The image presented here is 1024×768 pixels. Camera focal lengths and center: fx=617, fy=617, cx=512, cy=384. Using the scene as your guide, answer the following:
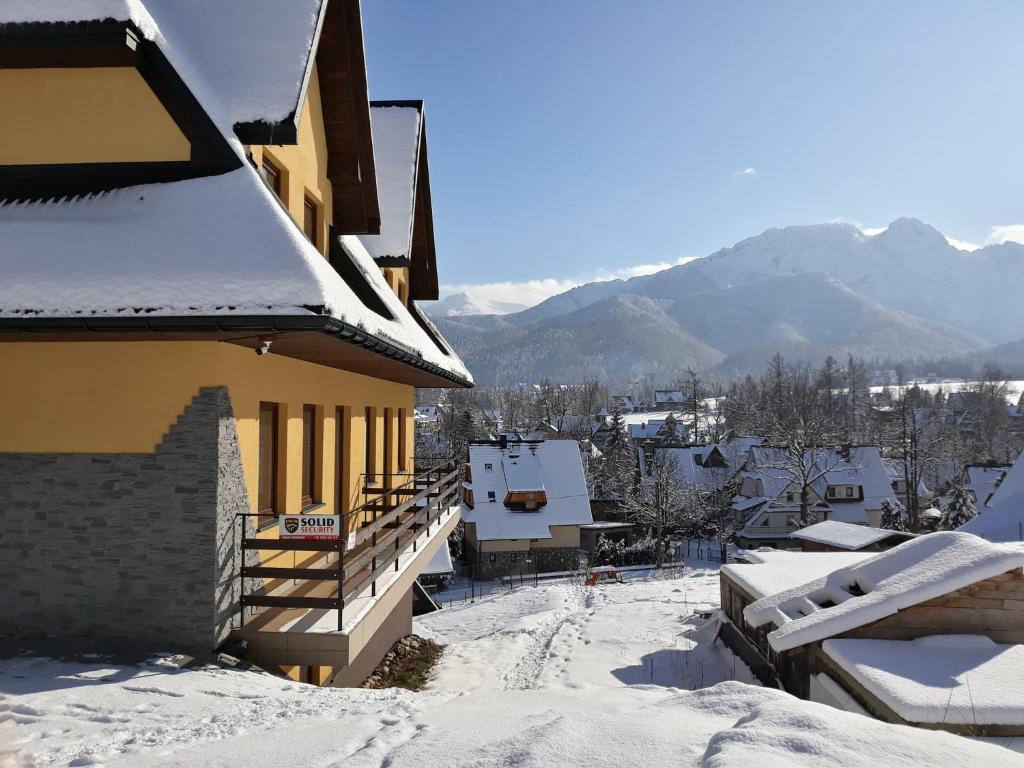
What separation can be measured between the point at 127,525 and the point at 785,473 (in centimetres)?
5707

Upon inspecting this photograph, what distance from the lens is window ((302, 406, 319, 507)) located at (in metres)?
9.42

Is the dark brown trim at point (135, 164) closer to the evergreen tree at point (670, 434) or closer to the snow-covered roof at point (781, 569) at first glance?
the snow-covered roof at point (781, 569)

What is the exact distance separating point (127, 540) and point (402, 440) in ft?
32.0

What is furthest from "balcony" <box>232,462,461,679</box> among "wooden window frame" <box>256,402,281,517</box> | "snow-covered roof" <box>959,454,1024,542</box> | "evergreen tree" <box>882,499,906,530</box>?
"evergreen tree" <box>882,499,906,530</box>

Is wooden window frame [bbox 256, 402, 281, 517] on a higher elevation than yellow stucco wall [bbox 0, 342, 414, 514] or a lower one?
lower

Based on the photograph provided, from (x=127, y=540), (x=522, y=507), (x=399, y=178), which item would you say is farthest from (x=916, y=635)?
(x=522, y=507)

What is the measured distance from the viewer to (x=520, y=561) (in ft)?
143

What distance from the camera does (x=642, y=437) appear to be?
9275 centimetres

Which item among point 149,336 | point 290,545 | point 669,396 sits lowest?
point 290,545

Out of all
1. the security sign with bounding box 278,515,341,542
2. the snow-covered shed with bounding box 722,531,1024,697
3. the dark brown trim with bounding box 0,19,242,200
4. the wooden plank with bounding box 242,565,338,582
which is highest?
the dark brown trim with bounding box 0,19,242,200

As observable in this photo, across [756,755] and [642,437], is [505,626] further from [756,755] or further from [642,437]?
[642,437]

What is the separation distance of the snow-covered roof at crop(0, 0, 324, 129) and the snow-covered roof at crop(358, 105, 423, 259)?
506 cm

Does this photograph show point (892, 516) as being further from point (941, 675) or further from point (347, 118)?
point (347, 118)

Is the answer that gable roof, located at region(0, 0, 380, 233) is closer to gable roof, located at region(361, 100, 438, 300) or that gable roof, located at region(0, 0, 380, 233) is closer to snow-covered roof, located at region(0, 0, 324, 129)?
snow-covered roof, located at region(0, 0, 324, 129)
